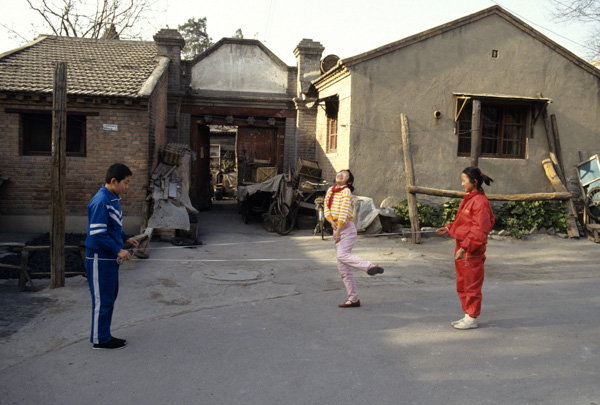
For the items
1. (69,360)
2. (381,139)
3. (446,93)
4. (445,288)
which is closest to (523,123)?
(446,93)

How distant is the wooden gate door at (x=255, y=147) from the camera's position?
16.8 metres

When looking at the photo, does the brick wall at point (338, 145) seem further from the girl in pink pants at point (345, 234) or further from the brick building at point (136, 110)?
the girl in pink pants at point (345, 234)

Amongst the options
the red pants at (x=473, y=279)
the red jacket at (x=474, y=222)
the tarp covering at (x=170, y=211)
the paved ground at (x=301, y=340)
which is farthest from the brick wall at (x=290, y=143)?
the red pants at (x=473, y=279)

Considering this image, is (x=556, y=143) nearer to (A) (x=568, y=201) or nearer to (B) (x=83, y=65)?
(A) (x=568, y=201)

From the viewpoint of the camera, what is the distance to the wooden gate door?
1678 cm

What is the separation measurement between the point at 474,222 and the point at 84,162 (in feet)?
32.5

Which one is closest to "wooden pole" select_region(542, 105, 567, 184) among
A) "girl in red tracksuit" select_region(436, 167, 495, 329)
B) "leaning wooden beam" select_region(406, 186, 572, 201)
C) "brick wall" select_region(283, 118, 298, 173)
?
"leaning wooden beam" select_region(406, 186, 572, 201)

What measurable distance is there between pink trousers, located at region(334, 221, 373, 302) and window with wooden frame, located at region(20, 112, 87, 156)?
866 cm

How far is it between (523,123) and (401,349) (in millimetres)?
11313

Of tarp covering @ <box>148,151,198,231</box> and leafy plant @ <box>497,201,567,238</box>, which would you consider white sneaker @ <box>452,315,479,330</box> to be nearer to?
tarp covering @ <box>148,151,198,231</box>

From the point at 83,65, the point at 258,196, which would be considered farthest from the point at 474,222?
the point at 83,65

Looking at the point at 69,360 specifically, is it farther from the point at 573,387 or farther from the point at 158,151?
the point at 158,151

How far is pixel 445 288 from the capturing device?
24.1 ft

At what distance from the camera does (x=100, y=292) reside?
4543 mm
